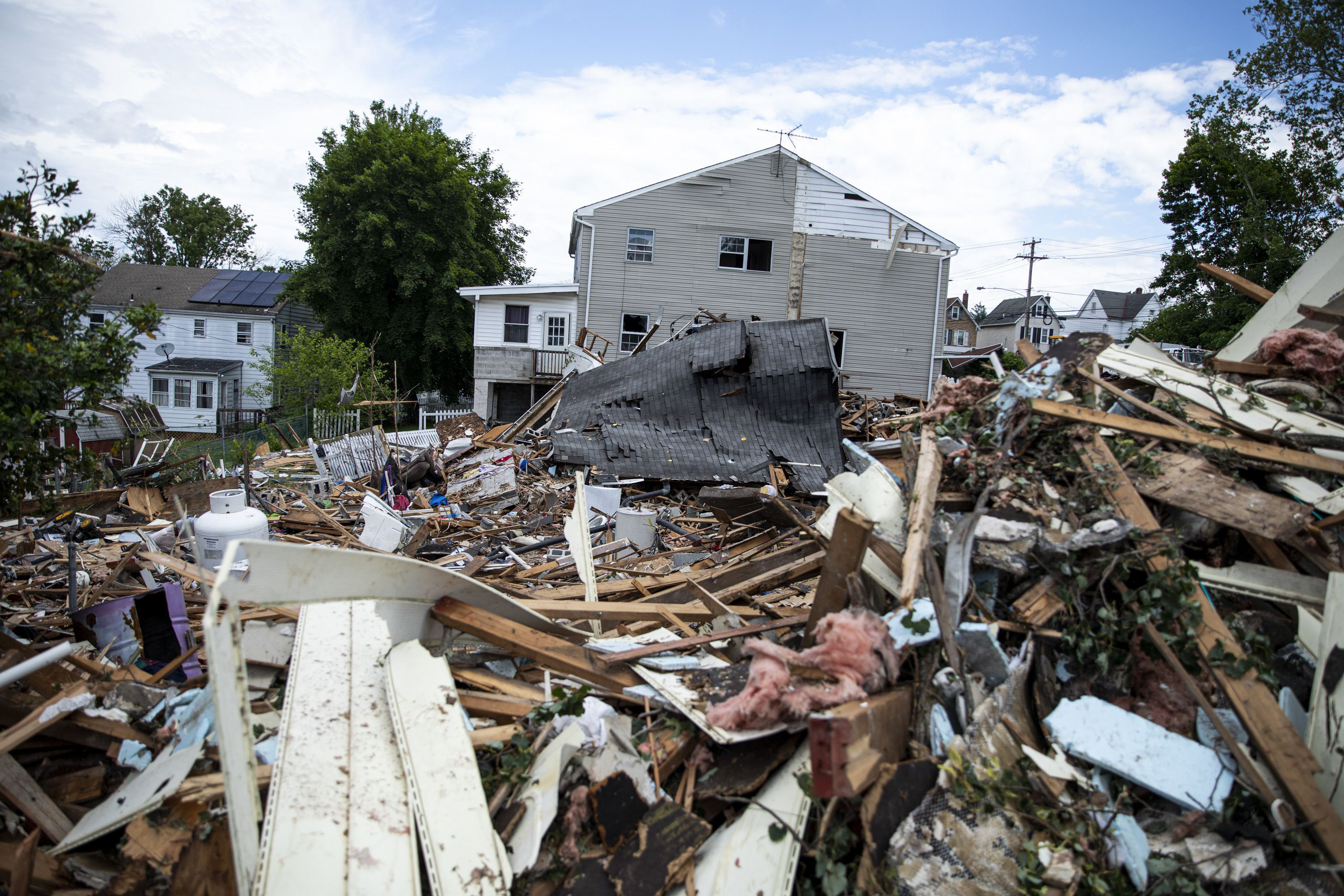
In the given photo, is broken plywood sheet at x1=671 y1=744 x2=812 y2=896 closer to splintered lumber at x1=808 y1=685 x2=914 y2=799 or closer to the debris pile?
the debris pile

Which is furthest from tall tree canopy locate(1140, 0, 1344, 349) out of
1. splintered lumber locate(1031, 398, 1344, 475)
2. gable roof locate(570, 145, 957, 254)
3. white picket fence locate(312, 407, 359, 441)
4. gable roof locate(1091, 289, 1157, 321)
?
gable roof locate(1091, 289, 1157, 321)

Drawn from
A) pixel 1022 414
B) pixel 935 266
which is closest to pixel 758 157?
pixel 935 266

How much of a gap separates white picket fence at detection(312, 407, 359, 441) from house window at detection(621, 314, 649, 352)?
840 cm

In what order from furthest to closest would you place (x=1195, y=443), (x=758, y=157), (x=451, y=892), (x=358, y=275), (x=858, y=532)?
(x=358, y=275) < (x=758, y=157) < (x=1195, y=443) < (x=858, y=532) < (x=451, y=892)

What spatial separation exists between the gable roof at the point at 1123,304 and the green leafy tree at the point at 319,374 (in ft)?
180

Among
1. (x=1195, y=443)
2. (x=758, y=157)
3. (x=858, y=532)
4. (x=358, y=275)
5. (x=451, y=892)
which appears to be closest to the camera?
(x=451, y=892)

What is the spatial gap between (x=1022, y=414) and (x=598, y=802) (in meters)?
3.36

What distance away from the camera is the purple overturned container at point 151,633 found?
4535mm

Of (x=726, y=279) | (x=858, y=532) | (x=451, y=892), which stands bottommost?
(x=451, y=892)

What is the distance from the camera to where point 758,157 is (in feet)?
67.5

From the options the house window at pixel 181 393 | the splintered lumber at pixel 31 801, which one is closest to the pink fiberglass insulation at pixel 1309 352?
the splintered lumber at pixel 31 801

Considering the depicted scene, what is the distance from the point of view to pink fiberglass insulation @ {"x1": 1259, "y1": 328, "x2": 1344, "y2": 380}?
4.86 m

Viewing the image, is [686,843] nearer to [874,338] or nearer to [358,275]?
[874,338]

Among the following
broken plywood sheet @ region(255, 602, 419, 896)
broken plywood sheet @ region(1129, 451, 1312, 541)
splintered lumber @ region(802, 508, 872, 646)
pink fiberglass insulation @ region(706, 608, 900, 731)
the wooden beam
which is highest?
the wooden beam
